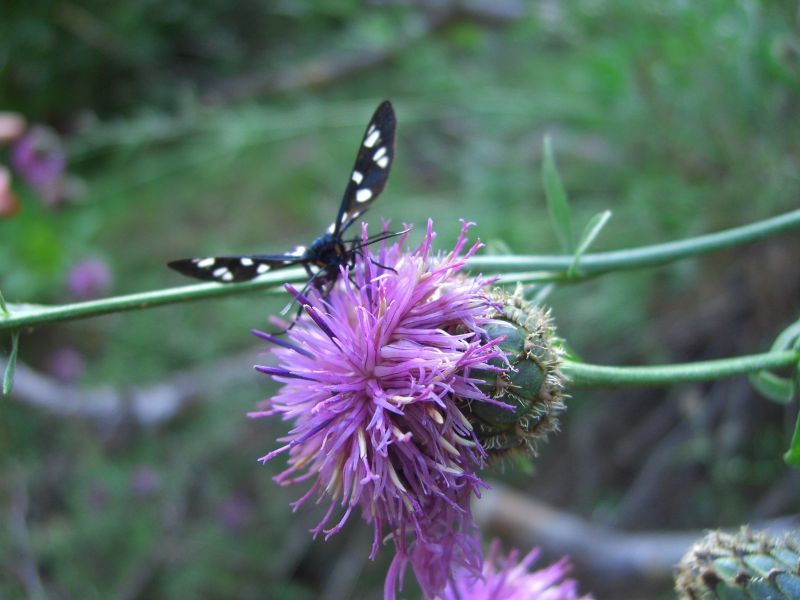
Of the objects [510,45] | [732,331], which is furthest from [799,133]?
[510,45]

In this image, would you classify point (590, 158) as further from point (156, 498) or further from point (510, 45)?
point (156, 498)

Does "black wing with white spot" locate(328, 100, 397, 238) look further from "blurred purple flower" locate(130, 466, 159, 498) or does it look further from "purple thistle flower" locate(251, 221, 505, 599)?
"blurred purple flower" locate(130, 466, 159, 498)

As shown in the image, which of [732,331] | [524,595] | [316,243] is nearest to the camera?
[316,243]

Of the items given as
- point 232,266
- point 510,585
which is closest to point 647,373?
point 510,585

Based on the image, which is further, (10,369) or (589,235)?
(589,235)

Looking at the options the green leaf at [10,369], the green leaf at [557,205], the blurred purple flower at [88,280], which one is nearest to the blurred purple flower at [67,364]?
the blurred purple flower at [88,280]

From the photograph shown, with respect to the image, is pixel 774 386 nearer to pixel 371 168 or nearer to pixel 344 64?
pixel 371 168
